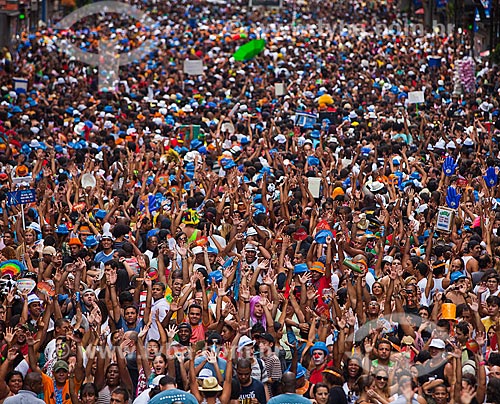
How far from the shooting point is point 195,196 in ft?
51.7

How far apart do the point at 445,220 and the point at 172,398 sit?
5.98 metres

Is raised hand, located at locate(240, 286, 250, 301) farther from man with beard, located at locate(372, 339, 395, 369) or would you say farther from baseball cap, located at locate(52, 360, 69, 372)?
baseball cap, located at locate(52, 360, 69, 372)

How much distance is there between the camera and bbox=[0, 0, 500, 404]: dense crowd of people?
957 cm

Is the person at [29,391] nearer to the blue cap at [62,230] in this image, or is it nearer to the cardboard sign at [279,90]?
the blue cap at [62,230]

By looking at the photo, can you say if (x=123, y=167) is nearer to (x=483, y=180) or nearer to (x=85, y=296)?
(x=483, y=180)

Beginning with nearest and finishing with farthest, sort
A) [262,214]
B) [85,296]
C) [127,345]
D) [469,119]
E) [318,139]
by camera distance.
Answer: [127,345]
[85,296]
[262,214]
[318,139]
[469,119]

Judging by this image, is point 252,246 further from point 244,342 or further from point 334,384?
point 334,384

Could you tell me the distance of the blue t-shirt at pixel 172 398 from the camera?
8211mm

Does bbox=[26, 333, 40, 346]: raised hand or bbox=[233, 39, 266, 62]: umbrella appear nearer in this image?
bbox=[26, 333, 40, 346]: raised hand

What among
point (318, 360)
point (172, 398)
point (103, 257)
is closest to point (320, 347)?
point (318, 360)

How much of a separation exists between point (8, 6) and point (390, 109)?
15.8m

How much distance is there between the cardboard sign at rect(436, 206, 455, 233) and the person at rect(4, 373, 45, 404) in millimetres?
5537

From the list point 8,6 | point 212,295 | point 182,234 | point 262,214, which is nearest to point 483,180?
point 262,214

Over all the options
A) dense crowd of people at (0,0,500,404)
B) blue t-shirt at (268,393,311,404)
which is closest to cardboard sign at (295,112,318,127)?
dense crowd of people at (0,0,500,404)
